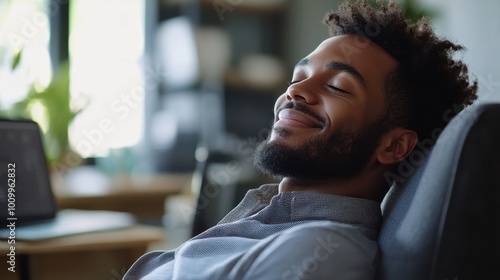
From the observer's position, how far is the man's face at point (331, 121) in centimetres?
127

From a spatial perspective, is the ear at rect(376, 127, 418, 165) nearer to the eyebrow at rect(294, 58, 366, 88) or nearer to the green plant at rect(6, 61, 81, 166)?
the eyebrow at rect(294, 58, 366, 88)

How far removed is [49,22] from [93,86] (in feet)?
1.42

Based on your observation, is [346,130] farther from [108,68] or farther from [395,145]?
[108,68]

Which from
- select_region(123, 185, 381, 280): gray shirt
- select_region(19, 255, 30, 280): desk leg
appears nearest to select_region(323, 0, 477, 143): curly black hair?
select_region(123, 185, 381, 280): gray shirt

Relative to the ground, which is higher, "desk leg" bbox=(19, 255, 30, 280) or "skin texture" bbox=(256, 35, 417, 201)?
"skin texture" bbox=(256, 35, 417, 201)

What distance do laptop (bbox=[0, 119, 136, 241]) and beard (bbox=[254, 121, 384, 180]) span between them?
1.67 feet

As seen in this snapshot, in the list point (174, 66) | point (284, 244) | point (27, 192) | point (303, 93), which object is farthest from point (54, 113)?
point (284, 244)

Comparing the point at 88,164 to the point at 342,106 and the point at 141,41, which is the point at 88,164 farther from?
the point at 342,106

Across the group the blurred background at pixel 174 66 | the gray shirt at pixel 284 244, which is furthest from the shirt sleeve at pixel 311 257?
the blurred background at pixel 174 66

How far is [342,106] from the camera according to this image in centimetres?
128

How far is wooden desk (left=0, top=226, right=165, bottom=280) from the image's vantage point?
1386mm

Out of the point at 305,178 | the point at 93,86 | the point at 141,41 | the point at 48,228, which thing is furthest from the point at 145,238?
the point at 141,41

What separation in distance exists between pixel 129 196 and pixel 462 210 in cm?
199

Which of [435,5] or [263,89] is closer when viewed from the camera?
[435,5]
